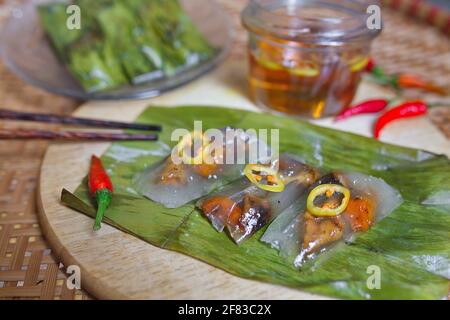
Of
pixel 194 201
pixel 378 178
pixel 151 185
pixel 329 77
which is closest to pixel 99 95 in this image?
pixel 151 185

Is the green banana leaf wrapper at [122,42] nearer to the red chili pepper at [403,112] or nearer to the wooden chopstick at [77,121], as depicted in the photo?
the wooden chopstick at [77,121]

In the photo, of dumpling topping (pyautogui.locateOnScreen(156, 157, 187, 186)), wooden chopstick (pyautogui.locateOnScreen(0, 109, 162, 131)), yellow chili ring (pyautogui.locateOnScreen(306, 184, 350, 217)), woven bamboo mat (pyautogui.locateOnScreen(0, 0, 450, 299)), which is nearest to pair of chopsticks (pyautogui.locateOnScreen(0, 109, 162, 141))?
wooden chopstick (pyautogui.locateOnScreen(0, 109, 162, 131))

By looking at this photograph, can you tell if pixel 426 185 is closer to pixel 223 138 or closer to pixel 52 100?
pixel 223 138

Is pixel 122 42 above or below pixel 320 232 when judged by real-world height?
above

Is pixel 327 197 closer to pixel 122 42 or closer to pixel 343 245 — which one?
pixel 343 245
